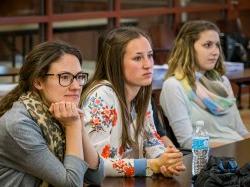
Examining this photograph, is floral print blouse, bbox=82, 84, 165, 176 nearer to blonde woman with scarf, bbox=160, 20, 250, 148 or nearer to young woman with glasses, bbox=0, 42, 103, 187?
young woman with glasses, bbox=0, 42, 103, 187

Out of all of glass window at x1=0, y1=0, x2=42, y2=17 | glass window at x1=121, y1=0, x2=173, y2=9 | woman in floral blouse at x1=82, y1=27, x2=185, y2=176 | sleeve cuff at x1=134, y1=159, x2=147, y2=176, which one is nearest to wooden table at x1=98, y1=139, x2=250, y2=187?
sleeve cuff at x1=134, y1=159, x2=147, y2=176

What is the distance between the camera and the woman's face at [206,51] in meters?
3.49

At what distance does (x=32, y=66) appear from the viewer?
2109 mm

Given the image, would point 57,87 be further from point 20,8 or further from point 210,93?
point 20,8

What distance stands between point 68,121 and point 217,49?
1.66m

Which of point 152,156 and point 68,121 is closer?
point 68,121

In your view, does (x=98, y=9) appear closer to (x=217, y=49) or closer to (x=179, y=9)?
(x=179, y=9)

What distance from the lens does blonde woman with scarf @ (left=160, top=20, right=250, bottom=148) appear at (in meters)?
3.33

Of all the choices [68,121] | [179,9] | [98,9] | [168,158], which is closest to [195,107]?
[168,158]

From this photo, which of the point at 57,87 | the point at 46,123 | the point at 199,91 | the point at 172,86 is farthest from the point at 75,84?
the point at 199,91

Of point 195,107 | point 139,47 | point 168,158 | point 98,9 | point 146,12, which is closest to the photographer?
point 168,158

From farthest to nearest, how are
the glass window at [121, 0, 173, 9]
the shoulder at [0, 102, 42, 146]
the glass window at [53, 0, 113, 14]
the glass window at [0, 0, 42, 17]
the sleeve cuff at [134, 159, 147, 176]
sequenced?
the glass window at [121, 0, 173, 9] < the glass window at [53, 0, 113, 14] < the glass window at [0, 0, 42, 17] < the sleeve cuff at [134, 159, 147, 176] < the shoulder at [0, 102, 42, 146]

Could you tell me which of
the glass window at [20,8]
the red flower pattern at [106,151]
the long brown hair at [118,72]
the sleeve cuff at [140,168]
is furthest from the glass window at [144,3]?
the sleeve cuff at [140,168]

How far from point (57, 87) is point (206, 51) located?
157cm
